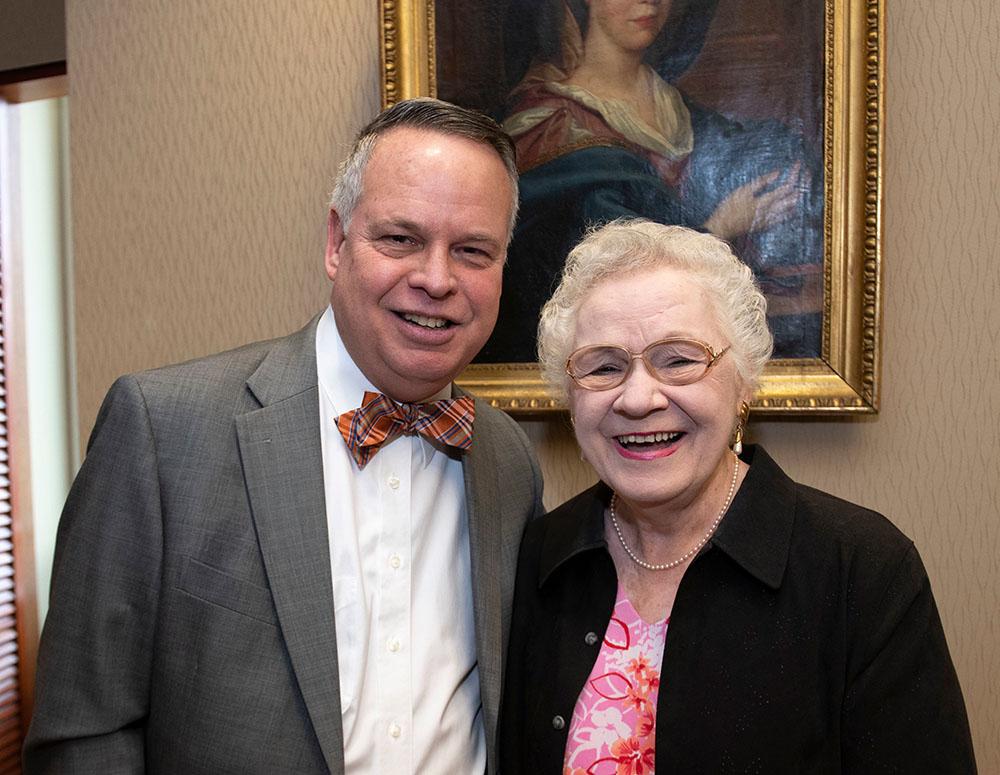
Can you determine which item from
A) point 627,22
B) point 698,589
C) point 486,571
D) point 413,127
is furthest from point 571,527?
point 627,22

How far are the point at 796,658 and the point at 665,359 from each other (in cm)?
52

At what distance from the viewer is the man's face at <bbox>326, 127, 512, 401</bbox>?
1640mm

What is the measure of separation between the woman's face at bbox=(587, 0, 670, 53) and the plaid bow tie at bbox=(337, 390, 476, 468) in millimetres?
1031

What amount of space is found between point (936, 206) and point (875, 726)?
126 cm

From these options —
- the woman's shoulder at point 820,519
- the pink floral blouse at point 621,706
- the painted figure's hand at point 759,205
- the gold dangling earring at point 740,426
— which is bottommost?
the pink floral blouse at point 621,706

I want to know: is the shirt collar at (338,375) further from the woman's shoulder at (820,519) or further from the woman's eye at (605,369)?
the woman's shoulder at (820,519)

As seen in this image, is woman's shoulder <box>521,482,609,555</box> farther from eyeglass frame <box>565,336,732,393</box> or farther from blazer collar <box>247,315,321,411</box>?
blazer collar <box>247,315,321,411</box>

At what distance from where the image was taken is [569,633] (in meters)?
1.67

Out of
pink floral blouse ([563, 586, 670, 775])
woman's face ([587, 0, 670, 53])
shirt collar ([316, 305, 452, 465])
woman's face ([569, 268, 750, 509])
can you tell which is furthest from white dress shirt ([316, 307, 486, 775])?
woman's face ([587, 0, 670, 53])

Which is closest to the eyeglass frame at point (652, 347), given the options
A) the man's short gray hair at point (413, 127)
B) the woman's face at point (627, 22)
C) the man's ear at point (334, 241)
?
the man's short gray hair at point (413, 127)

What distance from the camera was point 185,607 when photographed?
1511 mm

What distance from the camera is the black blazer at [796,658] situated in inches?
57.0

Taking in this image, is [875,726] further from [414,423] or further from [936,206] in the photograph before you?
[936,206]

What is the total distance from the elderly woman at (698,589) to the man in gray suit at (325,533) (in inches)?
6.6
